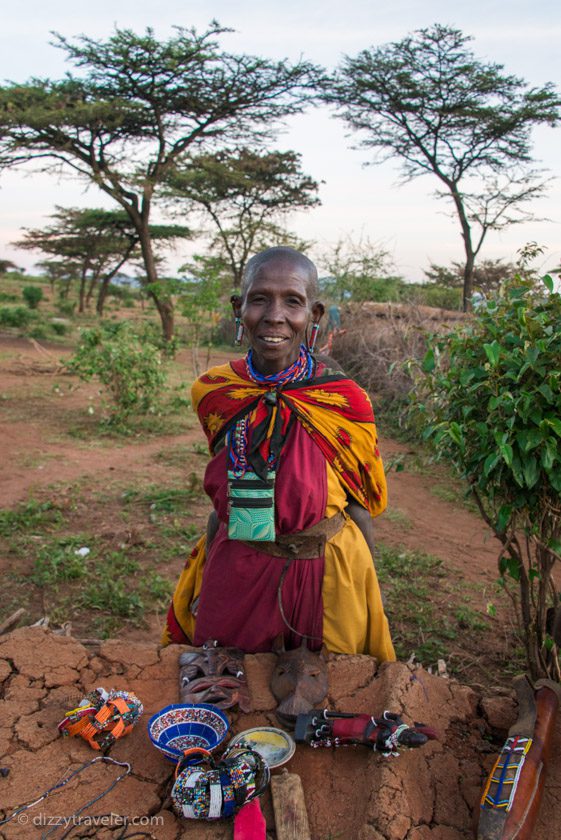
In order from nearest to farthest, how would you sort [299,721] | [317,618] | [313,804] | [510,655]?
1. [313,804]
2. [299,721]
3. [317,618]
4. [510,655]

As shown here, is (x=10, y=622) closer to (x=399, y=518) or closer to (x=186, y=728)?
(x=186, y=728)

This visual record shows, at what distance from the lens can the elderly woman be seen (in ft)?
6.38

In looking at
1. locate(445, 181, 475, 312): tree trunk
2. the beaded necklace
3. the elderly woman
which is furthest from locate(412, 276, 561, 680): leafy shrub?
locate(445, 181, 475, 312): tree trunk

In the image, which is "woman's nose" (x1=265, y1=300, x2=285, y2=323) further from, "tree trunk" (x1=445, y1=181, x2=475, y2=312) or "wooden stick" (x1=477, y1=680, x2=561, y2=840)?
"tree trunk" (x1=445, y1=181, x2=475, y2=312)

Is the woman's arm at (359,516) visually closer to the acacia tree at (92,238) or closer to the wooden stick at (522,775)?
the wooden stick at (522,775)

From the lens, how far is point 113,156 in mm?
16031

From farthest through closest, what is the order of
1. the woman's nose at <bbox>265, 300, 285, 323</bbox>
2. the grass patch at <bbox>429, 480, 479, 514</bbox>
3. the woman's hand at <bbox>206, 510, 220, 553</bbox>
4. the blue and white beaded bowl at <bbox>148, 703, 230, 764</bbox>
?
the grass patch at <bbox>429, 480, 479, 514</bbox>, the woman's hand at <bbox>206, 510, 220, 553</bbox>, the woman's nose at <bbox>265, 300, 285, 323</bbox>, the blue and white beaded bowl at <bbox>148, 703, 230, 764</bbox>

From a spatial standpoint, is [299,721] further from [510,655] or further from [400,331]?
[400,331]

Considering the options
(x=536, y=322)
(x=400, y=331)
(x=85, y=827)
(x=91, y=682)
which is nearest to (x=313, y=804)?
(x=85, y=827)

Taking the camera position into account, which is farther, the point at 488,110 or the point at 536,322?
the point at 488,110

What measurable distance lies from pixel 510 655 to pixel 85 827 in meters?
2.42

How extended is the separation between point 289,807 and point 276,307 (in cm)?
126

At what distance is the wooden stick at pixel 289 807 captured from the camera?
1.44m

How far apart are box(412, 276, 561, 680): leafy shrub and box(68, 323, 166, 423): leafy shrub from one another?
19.7 feet
